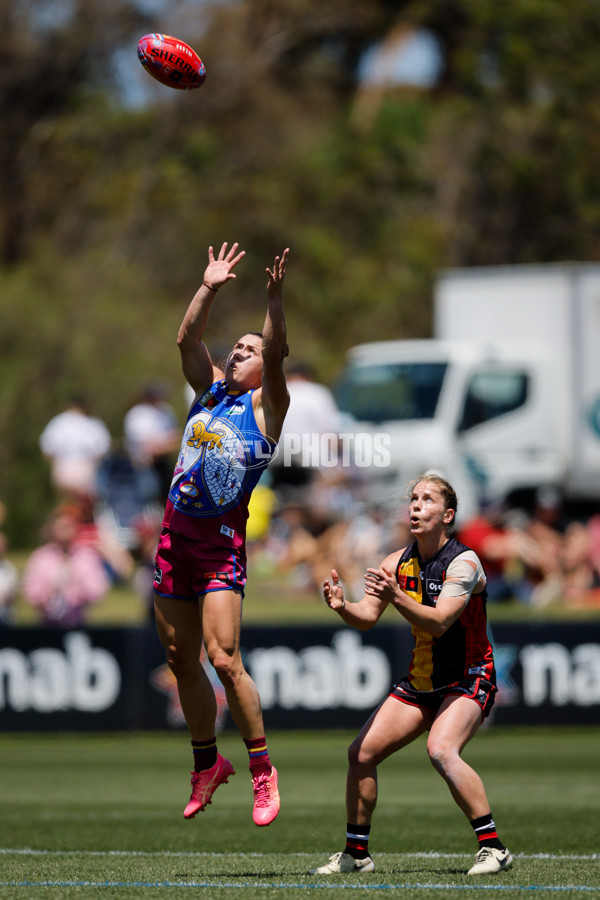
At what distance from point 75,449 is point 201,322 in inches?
442

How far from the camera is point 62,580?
1592 cm

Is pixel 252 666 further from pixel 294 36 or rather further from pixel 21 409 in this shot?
pixel 294 36

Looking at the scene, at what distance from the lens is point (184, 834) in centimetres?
892

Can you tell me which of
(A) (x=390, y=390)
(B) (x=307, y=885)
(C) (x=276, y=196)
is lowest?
(B) (x=307, y=885)

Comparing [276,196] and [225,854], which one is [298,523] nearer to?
[225,854]

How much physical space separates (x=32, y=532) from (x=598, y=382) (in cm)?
886

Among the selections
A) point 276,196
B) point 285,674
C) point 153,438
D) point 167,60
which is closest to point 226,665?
point 167,60

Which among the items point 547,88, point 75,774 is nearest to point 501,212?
point 547,88

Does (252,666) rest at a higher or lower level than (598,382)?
lower

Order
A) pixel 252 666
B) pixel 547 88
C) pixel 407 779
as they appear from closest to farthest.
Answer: pixel 407 779 → pixel 252 666 → pixel 547 88

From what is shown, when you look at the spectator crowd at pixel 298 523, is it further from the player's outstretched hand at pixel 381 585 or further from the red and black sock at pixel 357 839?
the player's outstretched hand at pixel 381 585

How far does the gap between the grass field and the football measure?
376 cm

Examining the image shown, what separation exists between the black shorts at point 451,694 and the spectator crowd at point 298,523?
32.2ft

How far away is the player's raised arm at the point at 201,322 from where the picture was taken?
6.96 metres
